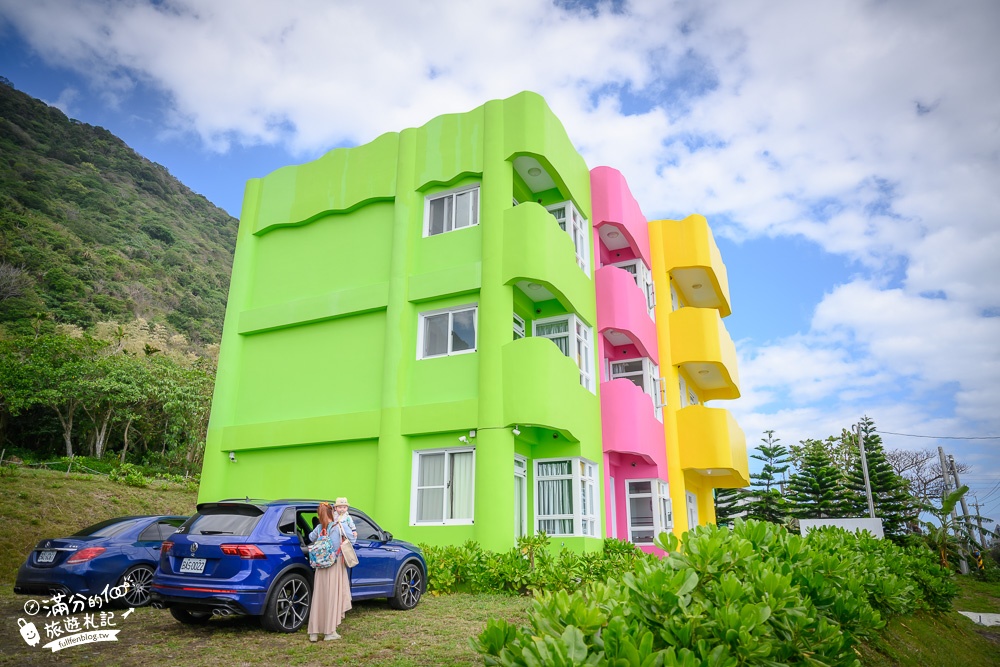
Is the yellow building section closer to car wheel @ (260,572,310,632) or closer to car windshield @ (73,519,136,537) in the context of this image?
car wheel @ (260,572,310,632)

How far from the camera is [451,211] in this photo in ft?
55.2

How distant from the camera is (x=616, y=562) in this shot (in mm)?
14172

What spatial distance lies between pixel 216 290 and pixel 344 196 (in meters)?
50.8

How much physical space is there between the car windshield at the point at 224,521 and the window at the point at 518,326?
910 centimetres

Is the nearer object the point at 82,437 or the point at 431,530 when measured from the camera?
the point at 431,530

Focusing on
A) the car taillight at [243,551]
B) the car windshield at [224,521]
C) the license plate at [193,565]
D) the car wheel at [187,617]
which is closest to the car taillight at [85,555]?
the car wheel at [187,617]

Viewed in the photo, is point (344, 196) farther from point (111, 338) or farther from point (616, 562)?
point (111, 338)

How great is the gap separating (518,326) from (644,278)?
19.8 feet

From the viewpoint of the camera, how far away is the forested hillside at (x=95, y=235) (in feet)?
159

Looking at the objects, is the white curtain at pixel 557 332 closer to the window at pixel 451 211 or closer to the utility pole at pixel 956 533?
the window at pixel 451 211

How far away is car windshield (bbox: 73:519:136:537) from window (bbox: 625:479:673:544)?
12.3 meters

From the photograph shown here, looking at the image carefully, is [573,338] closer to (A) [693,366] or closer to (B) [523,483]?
(B) [523,483]

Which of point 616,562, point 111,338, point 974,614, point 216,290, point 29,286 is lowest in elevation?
point 974,614

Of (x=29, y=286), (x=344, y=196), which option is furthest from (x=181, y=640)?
(x=29, y=286)
